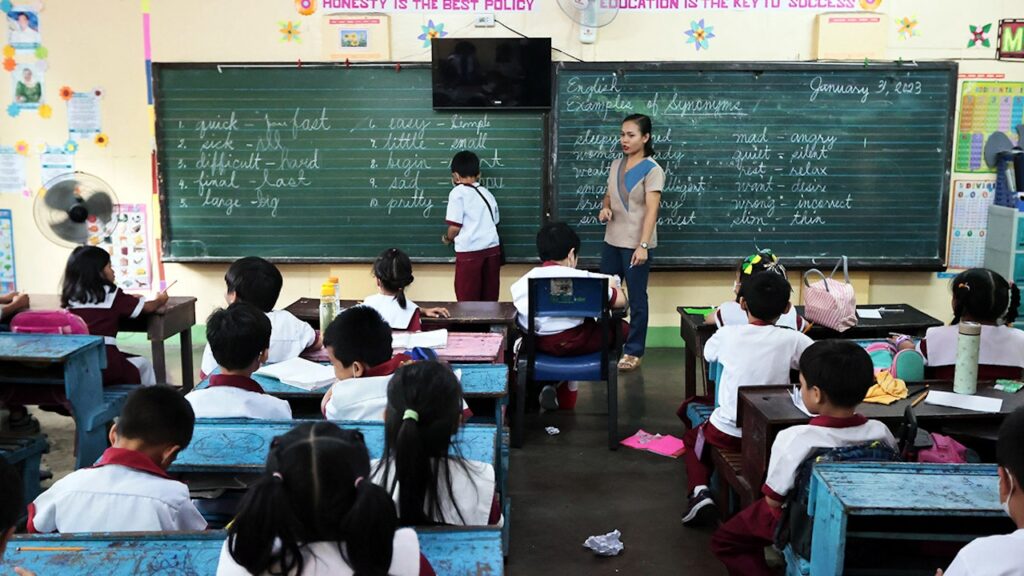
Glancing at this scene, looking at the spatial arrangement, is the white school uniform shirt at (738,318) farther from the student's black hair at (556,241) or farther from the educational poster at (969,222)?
the educational poster at (969,222)

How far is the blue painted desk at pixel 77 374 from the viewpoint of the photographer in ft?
11.3

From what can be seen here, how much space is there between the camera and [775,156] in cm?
583

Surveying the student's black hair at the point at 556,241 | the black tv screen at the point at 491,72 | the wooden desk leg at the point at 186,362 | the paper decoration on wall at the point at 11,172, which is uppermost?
the black tv screen at the point at 491,72

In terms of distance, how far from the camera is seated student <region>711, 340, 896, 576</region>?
2.49 m

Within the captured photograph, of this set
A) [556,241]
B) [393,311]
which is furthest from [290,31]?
[393,311]

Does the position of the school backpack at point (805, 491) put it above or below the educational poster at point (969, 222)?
below

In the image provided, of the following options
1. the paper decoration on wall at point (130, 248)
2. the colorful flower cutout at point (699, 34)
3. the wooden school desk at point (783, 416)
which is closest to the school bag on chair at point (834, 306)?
the wooden school desk at point (783, 416)

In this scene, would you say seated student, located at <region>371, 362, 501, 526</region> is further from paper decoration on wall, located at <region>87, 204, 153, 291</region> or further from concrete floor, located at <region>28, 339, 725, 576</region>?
paper decoration on wall, located at <region>87, 204, 153, 291</region>

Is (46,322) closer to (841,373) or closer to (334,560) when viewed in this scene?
(334,560)

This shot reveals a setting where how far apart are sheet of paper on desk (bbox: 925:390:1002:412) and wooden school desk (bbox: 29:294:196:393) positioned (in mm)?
3207

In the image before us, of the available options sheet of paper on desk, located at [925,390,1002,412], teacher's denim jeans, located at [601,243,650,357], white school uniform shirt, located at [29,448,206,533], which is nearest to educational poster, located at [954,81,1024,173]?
teacher's denim jeans, located at [601,243,650,357]

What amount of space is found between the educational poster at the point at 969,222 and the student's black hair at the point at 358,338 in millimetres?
4422

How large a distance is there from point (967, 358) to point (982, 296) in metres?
0.33

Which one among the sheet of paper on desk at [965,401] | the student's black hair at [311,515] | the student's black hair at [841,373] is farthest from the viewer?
the sheet of paper on desk at [965,401]
